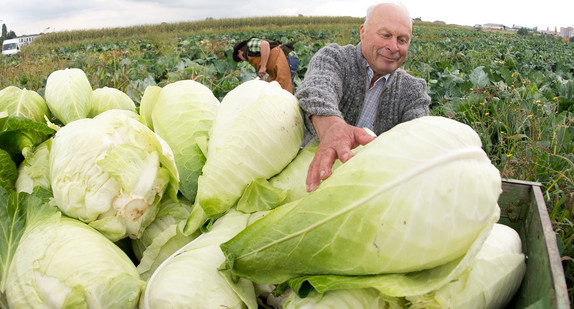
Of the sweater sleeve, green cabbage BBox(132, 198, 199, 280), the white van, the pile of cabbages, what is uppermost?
the white van

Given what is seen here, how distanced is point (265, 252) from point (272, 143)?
65 cm

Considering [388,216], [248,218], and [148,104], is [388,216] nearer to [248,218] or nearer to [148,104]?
[248,218]

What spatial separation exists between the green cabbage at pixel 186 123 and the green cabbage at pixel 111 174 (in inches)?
6.8

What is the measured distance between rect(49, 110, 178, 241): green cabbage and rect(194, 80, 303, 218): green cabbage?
19 cm

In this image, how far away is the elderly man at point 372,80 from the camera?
2.39 meters

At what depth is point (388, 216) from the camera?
3.72ft

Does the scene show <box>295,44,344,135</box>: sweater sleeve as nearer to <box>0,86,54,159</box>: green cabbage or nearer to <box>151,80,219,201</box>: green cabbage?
<box>151,80,219,201</box>: green cabbage

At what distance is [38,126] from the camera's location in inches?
79.3

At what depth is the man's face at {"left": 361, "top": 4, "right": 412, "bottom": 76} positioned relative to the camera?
8.52ft

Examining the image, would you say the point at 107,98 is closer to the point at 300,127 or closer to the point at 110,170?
the point at 110,170

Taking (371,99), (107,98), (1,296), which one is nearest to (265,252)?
(1,296)

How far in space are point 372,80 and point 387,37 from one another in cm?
38

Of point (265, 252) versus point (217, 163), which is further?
point (217, 163)

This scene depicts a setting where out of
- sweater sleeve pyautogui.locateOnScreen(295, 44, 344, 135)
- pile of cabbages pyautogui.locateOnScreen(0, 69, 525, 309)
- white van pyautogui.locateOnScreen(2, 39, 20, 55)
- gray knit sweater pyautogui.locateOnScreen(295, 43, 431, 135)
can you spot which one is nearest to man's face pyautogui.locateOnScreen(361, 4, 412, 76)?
gray knit sweater pyautogui.locateOnScreen(295, 43, 431, 135)
